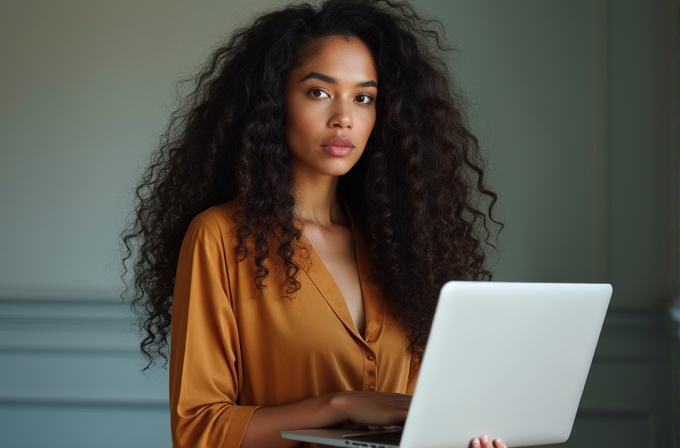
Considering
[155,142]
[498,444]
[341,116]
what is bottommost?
[498,444]

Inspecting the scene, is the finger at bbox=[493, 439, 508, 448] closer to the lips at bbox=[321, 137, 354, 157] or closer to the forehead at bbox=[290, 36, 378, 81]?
the lips at bbox=[321, 137, 354, 157]

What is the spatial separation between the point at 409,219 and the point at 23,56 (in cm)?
194

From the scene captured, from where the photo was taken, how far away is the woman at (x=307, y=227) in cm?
170

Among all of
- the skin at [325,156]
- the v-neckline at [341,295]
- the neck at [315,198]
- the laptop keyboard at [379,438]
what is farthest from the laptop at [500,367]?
the neck at [315,198]

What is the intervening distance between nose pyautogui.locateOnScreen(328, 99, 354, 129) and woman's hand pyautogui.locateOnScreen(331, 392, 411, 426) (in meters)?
0.52

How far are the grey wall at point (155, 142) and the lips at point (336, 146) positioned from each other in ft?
4.64

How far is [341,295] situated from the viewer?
1.82 m

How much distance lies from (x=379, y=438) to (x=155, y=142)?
211cm

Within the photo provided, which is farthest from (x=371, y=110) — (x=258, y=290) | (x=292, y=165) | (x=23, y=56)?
(x=23, y=56)

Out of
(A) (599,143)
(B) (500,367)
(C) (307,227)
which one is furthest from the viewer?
(A) (599,143)

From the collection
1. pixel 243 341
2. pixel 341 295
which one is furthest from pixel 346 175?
pixel 243 341

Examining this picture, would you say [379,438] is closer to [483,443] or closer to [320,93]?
[483,443]

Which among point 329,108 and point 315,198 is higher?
point 329,108

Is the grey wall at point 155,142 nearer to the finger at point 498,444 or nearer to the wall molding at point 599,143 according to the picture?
the wall molding at point 599,143
